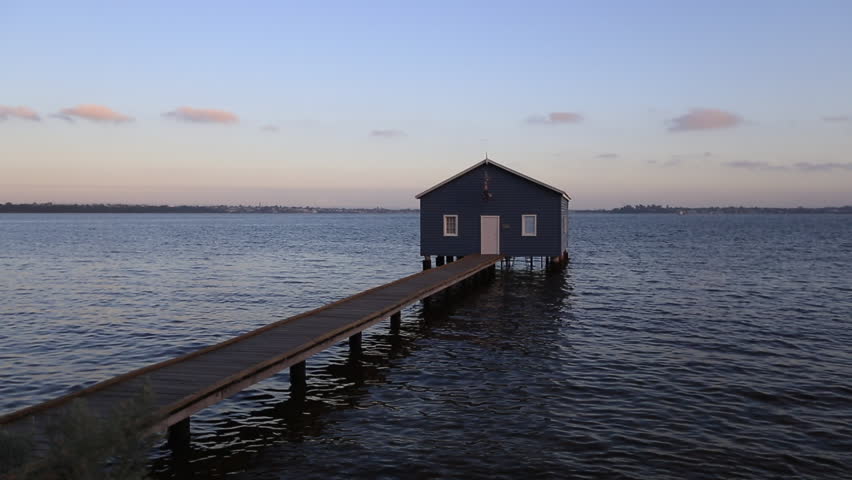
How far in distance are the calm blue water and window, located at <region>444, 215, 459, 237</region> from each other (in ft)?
14.0

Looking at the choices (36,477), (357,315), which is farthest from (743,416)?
(36,477)

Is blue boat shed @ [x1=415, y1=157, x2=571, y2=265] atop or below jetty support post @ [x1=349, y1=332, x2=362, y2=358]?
atop

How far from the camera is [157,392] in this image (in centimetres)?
1071

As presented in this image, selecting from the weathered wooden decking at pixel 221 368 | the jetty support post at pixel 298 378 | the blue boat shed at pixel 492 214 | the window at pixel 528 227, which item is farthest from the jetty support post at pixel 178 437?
the window at pixel 528 227

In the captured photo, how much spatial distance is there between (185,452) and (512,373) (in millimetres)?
8356

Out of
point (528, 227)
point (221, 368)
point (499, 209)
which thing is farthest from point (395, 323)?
point (528, 227)

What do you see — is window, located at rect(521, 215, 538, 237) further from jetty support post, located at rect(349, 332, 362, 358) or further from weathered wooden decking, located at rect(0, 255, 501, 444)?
jetty support post, located at rect(349, 332, 362, 358)

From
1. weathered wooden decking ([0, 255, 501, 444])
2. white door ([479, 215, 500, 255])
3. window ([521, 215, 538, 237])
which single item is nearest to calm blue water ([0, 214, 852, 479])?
weathered wooden decking ([0, 255, 501, 444])

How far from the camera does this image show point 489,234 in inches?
1444

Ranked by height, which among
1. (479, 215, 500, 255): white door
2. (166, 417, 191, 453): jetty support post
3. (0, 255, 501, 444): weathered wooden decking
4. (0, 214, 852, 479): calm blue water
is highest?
(479, 215, 500, 255): white door

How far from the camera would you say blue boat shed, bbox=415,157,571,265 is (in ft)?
118

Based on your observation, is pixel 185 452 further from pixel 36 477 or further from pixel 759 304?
pixel 759 304

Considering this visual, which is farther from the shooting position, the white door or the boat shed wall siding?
the white door

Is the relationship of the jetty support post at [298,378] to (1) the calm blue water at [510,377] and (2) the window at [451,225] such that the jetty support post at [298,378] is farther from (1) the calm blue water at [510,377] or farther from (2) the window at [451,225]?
(2) the window at [451,225]
